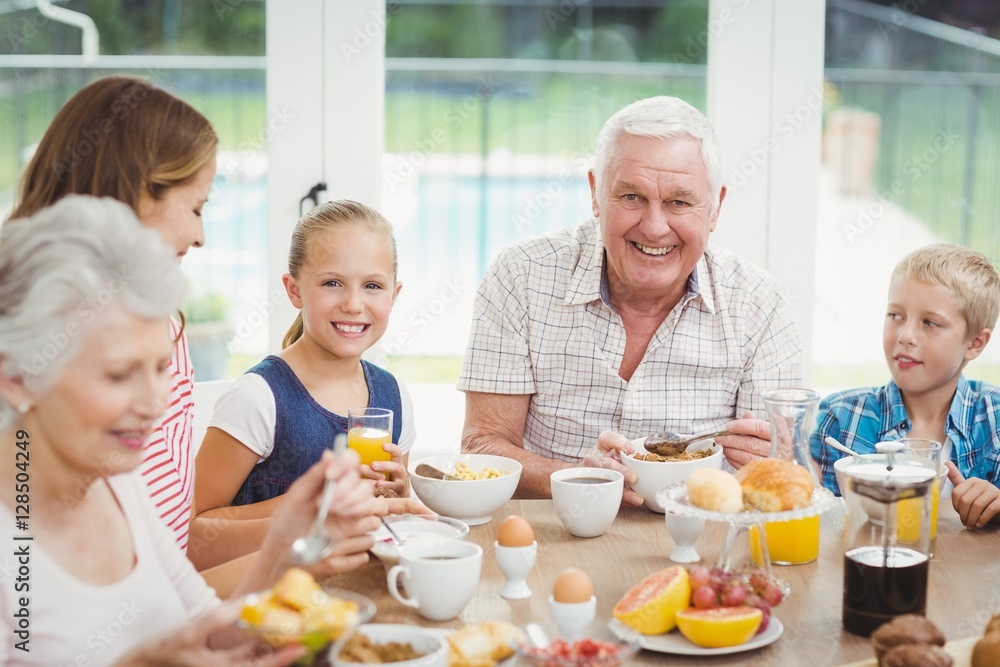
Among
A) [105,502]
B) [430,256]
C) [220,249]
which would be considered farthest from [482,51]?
Answer: [105,502]

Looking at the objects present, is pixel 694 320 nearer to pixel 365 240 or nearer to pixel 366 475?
pixel 365 240

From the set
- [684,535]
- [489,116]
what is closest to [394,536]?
[684,535]

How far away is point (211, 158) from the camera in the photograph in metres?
1.60

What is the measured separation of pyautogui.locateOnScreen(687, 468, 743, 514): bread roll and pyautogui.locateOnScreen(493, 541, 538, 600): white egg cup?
0.79ft

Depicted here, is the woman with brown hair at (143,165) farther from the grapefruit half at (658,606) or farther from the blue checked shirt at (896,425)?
the blue checked shirt at (896,425)

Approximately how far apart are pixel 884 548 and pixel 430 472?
2.60 ft

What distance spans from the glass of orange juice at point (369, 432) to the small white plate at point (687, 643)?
58 cm

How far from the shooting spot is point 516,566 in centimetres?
142

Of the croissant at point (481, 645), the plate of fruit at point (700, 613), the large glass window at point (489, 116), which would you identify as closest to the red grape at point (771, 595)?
the plate of fruit at point (700, 613)

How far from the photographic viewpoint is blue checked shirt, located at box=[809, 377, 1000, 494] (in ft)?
7.57

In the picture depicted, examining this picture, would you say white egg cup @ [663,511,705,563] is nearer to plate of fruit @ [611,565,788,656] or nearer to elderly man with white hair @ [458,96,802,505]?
plate of fruit @ [611,565,788,656]

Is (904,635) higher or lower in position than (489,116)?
lower

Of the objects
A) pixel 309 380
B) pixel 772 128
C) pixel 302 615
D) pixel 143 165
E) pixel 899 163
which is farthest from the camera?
pixel 899 163

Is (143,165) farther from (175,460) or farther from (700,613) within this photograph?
(700,613)
